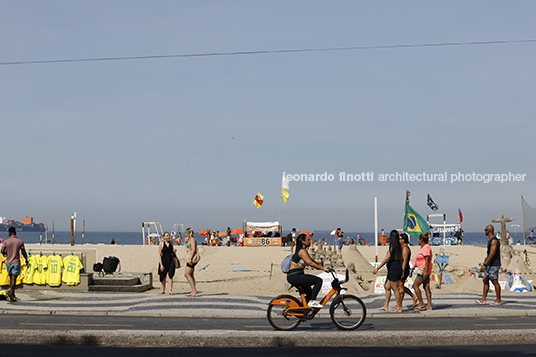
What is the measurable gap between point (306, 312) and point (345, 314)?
2.04 ft

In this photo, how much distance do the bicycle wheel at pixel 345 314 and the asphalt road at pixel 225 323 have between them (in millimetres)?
150

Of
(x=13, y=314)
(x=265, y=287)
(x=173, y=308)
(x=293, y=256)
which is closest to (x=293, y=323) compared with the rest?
(x=293, y=256)

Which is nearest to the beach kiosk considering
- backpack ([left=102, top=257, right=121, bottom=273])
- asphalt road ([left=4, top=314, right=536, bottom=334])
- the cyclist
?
backpack ([left=102, top=257, right=121, bottom=273])

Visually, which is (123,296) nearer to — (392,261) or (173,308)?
(173,308)

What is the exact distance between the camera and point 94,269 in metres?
16.5

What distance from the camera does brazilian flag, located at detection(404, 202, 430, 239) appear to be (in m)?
23.6

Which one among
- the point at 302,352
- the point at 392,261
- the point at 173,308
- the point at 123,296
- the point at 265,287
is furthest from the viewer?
the point at 265,287

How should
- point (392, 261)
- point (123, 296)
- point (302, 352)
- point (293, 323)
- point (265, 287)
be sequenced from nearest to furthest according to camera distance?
point (302, 352)
point (293, 323)
point (392, 261)
point (123, 296)
point (265, 287)

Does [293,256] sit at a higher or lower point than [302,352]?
higher

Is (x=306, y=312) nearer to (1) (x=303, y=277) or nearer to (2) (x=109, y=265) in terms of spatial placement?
(1) (x=303, y=277)

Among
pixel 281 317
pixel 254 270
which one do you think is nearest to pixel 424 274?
pixel 281 317

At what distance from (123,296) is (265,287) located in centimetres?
562

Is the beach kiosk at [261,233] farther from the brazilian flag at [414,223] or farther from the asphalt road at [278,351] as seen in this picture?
the asphalt road at [278,351]

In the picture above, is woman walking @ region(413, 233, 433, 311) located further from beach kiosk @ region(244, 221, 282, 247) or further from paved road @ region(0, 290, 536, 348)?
beach kiosk @ region(244, 221, 282, 247)
